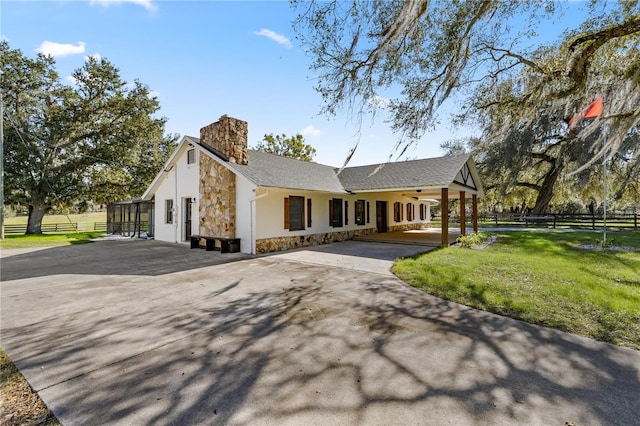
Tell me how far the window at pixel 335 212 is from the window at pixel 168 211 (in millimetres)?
7609

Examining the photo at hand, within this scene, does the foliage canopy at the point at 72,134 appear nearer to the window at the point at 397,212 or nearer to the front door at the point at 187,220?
the front door at the point at 187,220

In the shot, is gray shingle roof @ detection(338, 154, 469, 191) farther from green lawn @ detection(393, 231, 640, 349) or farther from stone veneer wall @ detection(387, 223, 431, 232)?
stone veneer wall @ detection(387, 223, 431, 232)

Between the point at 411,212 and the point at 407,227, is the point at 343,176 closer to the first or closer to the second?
the point at 407,227

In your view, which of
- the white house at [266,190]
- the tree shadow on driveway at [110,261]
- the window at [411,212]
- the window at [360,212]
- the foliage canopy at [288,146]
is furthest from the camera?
the foliage canopy at [288,146]

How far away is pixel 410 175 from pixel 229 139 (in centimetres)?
784

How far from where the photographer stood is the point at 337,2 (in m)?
6.02

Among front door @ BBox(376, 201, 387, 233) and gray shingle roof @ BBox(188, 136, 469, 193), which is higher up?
gray shingle roof @ BBox(188, 136, 469, 193)

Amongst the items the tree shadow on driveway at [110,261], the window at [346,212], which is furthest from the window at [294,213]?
the window at [346,212]

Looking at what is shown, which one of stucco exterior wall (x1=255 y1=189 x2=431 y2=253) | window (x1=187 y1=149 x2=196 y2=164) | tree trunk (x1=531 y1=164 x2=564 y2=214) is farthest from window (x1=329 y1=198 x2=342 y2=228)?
tree trunk (x1=531 y1=164 x2=564 y2=214)

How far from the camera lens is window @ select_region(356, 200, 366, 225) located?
52.5 feet

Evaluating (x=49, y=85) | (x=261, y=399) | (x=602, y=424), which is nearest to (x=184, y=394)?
(x=261, y=399)

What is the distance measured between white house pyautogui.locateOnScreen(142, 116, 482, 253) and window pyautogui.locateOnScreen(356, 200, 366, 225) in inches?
2.1

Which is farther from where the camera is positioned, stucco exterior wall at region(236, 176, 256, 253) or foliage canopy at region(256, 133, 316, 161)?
foliage canopy at region(256, 133, 316, 161)

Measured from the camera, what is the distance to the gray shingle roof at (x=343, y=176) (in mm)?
11320
